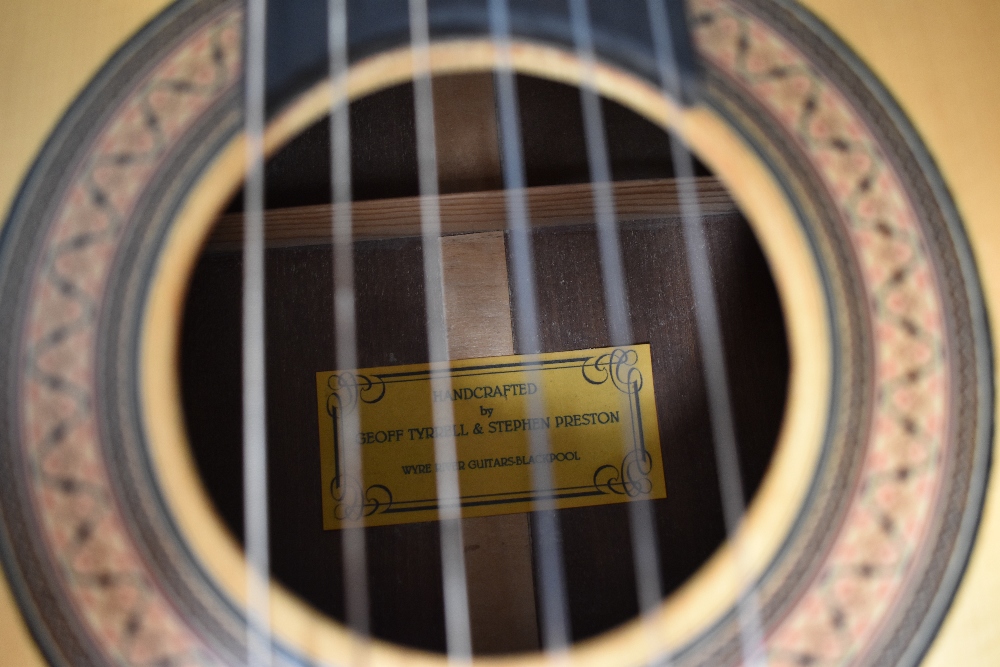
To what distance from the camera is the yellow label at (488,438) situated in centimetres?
106

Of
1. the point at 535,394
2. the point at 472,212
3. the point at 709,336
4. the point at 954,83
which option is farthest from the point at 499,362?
the point at 954,83

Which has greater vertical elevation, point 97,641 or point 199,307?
point 199,307

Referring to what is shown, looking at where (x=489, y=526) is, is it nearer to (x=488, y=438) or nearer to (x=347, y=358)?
(x=488, y=438)

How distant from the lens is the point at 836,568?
0.71 m

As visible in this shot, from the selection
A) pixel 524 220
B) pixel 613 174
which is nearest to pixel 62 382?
pixel 524 220

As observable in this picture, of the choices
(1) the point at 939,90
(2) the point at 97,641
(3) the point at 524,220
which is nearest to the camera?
(2) the point at 97,641

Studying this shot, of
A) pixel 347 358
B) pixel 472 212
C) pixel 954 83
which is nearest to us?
pixel 954 83

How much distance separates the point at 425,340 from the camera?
113 cm

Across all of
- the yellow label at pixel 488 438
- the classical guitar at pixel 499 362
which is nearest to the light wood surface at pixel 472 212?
the classical guitar at pixel 499 362

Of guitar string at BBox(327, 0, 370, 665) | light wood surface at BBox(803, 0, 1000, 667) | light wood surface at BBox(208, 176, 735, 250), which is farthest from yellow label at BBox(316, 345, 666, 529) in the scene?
Answer: light wood surface at BBox(803, 0, 1000, 667)

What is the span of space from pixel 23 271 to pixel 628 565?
78cm

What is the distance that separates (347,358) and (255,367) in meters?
0.12

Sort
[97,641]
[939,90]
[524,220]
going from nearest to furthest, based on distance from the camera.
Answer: [97,641] → [939,90] → [524,220]

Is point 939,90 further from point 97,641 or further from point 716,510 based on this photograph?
point 97,641
